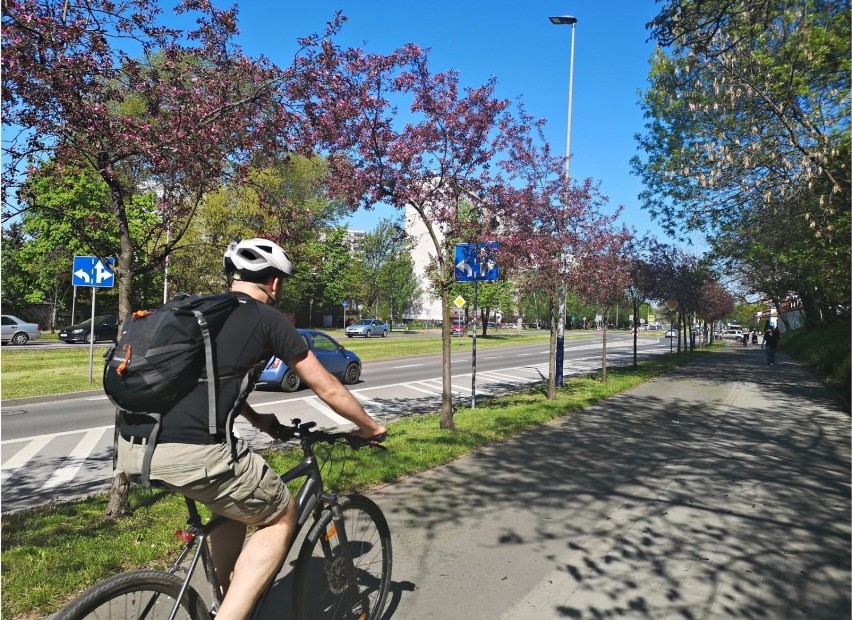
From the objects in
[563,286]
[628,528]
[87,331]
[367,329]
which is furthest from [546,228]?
[367,329]

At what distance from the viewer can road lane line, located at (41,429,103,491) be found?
6328mm

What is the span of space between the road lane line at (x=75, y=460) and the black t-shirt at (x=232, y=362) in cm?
524

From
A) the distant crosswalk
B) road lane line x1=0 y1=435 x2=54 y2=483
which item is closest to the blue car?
the distant crosswalk

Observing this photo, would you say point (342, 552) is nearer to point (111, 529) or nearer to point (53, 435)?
point (111, 529)

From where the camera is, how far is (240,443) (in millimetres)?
2254

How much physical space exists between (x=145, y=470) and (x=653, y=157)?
63.3 feet

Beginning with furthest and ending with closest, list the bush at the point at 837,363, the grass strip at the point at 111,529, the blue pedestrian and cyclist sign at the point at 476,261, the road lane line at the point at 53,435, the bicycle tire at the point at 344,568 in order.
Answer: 1. the bush at the point at 837,363
2. the blue pedestrian and cyclist sign at the point at 476,261
3. the road lane line at the point at 53,435
4. the grass strip at the point at 111,529
5. the bicycle tire at the point at 344,568

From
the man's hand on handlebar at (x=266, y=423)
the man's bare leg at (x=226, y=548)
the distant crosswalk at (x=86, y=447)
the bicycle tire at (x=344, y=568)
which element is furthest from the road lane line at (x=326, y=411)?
the man's bare leg at (x=226, y=548)

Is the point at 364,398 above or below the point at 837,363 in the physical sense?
below

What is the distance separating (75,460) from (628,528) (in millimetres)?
6708

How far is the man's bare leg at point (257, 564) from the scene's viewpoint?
7.39 ft

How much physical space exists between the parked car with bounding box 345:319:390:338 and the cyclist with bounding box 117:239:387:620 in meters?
40.4

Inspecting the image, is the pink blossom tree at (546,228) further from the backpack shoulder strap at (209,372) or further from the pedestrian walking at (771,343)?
the pedestrian walking at (771,343)

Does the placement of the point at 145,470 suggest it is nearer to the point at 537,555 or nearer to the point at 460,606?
the point at 460,606
